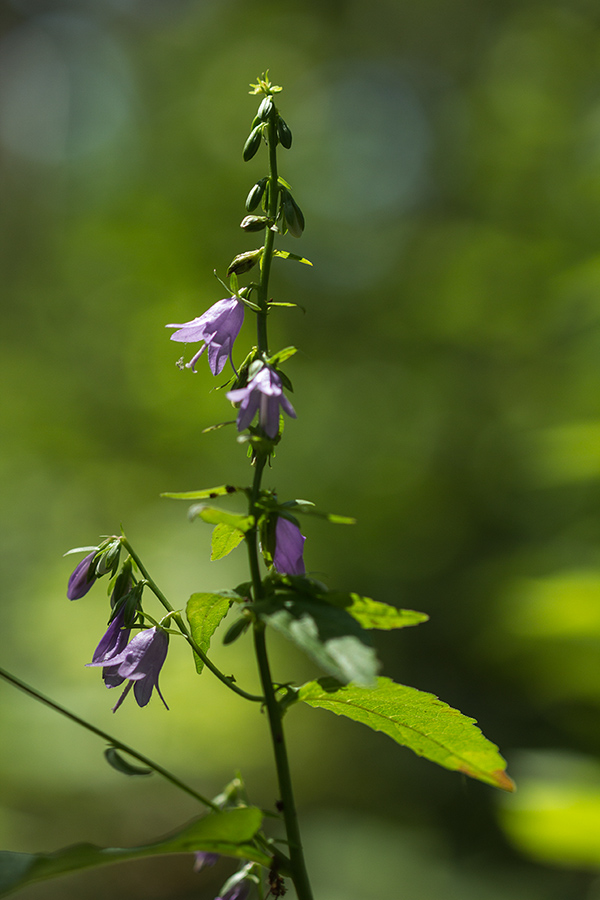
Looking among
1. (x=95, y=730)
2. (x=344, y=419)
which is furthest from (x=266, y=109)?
(x=344, y=419)

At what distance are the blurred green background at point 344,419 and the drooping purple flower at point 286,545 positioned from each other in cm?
237

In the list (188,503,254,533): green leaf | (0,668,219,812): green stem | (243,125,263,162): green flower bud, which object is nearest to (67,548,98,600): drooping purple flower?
(0,668,219,812): green stem

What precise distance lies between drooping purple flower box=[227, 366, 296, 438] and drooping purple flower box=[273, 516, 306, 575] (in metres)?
0.10

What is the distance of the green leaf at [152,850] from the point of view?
51 cm

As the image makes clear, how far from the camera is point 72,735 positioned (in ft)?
15.9

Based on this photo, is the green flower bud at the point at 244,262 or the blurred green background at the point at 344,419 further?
the blurred green background at the point at 344,419

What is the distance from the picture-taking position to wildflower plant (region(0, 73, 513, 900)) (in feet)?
1.77

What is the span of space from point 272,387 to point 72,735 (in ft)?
16.5

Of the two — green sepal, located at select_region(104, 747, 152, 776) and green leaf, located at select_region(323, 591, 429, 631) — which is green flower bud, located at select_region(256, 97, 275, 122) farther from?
green sepal, located at select_region(104, 747, 152, 776)

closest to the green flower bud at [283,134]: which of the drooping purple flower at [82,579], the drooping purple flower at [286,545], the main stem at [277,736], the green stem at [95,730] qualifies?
the main stem at [277,736]

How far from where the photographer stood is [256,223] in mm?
703

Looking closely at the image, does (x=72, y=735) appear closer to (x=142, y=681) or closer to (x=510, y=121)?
(x=142, y=681)

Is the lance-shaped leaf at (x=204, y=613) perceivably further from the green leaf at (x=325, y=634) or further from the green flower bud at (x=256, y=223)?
the green flower bud at (x=256, y=223)

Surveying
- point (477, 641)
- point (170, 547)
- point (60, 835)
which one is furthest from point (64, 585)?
point (477, 641)
